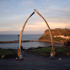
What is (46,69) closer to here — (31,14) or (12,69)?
(12,69)

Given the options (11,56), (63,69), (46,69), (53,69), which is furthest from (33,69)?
(11,56)

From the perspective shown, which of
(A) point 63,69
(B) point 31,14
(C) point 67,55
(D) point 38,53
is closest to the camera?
(A) point 63,69

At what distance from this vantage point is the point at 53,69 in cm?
1264

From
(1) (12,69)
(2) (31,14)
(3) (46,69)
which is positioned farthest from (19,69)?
(2) (31,14)

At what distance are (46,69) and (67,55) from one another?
32.7ft

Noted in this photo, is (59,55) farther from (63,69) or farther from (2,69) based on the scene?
(2,69)

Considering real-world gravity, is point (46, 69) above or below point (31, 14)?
below

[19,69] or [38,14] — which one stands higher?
[38,14]

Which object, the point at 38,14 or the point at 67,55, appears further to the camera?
Result: the point at 67,55

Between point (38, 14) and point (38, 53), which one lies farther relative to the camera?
point (38, 53)

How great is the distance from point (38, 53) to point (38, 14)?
9.17 metres

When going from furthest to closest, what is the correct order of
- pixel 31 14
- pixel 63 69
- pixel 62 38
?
pixel 62 38, pixel 31 14, pixel 63 69

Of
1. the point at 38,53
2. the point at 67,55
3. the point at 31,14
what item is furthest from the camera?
the point at 38,53

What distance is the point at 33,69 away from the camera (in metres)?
12.8
